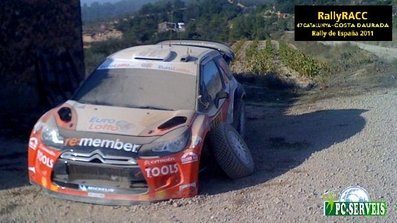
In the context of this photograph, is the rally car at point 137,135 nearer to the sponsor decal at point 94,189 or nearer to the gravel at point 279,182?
the sponsor decal at point 94,189

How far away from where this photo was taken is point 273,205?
6055 mm

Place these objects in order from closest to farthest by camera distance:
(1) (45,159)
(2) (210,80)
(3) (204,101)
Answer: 1. (1) (45,159)
2. (3) (204,101)
3. (2) (210,80)

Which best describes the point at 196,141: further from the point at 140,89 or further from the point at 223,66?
the point at 223,66

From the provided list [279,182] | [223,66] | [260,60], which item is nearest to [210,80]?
[223,66]

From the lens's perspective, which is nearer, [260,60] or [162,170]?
[162,170]

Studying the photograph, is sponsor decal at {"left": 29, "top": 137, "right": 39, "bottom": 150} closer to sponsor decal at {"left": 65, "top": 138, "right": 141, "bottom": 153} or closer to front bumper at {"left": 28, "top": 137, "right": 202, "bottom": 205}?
front bumper at {"left": 28, "top": 137, "right": 202, "bottom": 205}

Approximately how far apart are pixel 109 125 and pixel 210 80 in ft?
6.36

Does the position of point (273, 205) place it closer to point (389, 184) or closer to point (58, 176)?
point (389, 184)

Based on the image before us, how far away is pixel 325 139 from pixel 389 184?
7.58 ft

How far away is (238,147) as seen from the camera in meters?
7.14

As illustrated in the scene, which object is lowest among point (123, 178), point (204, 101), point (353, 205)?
point (353, 205)

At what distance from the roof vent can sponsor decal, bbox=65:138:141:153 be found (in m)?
1.81

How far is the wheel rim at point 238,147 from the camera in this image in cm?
696

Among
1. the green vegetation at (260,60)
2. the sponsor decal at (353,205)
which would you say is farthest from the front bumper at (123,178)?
the green vegetation at (260,60)
